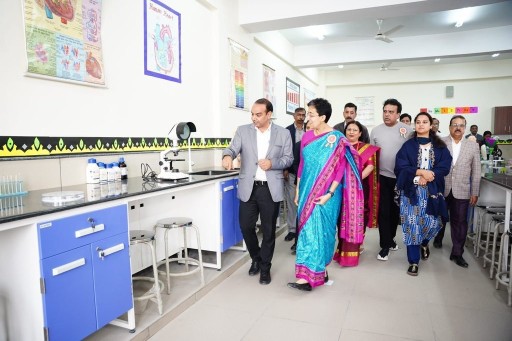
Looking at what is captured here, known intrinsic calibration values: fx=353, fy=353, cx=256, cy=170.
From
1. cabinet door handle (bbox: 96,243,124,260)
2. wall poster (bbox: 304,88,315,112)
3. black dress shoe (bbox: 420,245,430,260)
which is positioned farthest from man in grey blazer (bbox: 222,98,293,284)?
wall poster (bbox: 304,88,315,112)

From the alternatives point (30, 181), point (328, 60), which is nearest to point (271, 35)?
point (328, 60)

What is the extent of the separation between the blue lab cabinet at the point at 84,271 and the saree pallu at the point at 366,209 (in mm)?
1973

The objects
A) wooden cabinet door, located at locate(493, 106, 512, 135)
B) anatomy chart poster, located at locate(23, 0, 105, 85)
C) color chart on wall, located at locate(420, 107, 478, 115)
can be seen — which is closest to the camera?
anatomy chart poster, located at locate(23, 0, 105, 85)

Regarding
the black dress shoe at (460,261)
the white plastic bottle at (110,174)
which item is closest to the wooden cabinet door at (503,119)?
the black dress shoe at (460,261)

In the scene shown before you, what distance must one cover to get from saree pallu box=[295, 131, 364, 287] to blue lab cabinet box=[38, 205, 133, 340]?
1355 millimetres

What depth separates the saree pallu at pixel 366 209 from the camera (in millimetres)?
3387

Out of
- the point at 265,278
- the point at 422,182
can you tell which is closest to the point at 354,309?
the point at 265,278

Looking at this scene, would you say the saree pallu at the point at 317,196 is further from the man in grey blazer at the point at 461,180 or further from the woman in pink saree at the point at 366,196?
the man in grey blazer at the point at 461,180

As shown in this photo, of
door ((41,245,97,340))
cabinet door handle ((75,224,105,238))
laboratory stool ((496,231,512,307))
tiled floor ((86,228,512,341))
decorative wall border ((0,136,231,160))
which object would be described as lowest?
tiled floor ((86,228,512,341))

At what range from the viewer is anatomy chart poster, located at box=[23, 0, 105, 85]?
2.14m

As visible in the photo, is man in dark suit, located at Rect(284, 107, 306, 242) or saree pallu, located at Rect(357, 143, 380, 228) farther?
man in dark suit, located at Rect(284, 107, 306, 242)

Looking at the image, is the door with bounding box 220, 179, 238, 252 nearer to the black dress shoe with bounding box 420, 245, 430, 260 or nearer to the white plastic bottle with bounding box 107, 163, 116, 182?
the white plastic bottle with bounding box 107, 163, 116, 182

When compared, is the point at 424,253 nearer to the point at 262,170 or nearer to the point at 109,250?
the point at 262,170

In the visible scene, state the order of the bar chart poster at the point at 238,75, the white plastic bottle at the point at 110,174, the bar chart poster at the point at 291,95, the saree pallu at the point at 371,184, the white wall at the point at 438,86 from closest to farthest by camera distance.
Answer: the white plastic bottle at the point at 110,174 → the saree pallu at the point at 371,184 → the bar chart poster at the point at 238,75 → the bar chart poster at the point at 291,95 → the white wall at the point at 438,86
